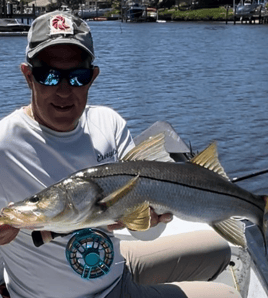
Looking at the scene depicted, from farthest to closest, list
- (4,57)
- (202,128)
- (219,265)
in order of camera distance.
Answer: (4,57) → (202,128) → (219,265)

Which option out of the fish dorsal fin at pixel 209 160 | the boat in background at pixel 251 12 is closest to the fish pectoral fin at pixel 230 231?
the fish dorsal fin at pixel 209 160

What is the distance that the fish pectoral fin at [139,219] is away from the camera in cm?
254

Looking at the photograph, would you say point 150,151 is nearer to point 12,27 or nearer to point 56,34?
point 56,34

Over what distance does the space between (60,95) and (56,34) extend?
1.06ft

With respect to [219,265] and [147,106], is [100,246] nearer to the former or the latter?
[219,265]

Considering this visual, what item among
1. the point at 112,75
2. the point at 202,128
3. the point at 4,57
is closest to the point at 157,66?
the point at 112,75

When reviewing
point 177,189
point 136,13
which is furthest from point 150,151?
point 136,13

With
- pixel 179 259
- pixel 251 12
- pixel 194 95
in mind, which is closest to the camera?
pixel 179 259

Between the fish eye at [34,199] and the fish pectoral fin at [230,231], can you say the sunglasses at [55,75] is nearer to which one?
the fish eye at [34,199]

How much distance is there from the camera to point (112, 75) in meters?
31.5

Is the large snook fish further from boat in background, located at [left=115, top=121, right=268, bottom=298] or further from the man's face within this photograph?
boat in background, located at [left=115, top=121, right=268, bottom=298]

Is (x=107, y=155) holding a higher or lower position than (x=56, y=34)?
lower

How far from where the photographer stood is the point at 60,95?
3.07 metres

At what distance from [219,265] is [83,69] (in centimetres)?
181
